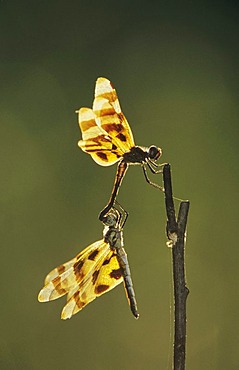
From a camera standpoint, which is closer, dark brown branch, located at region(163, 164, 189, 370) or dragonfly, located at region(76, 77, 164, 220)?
dark brown branch, located at region(163, 164, 189, 370)

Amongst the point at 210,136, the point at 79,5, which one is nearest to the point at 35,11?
the point at 79,5

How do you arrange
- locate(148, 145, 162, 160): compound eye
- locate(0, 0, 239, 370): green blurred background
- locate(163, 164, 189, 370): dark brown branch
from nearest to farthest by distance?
locate(163, 164, 189, 370): dark brown branch < locate(148, 145, 162, 160): compound eye < locate(0, 0, 239, 370): green blurred background

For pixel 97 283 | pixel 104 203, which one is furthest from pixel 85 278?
pixel 104 203

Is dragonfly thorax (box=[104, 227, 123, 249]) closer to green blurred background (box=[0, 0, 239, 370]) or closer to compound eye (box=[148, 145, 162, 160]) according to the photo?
compound eye (box=[148, 145, 162, 160])

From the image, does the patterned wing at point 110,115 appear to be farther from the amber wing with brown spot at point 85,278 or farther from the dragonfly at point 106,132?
the amber wing with brown spot at point 85,278

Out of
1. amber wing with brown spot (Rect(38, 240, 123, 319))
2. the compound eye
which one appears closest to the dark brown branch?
the compound eye


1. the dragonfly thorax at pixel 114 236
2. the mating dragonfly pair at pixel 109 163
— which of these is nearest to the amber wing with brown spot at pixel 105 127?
the mating dragonfly pair at pixel 109 163

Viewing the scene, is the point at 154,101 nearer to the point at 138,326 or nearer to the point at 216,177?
the point at 216,177
